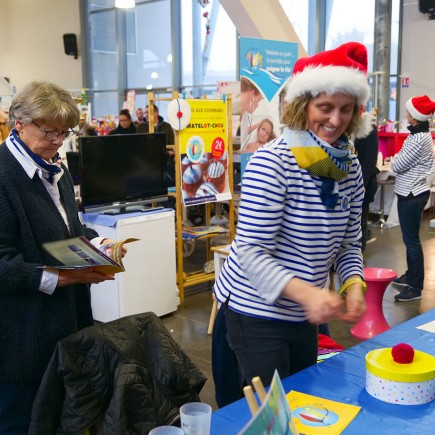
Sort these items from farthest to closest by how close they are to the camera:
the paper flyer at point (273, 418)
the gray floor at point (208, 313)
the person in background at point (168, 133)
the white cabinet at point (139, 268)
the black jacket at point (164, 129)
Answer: the black jacket at point (164, 129) → the person in background at point (168, 133) → the white cabinet at point (139, 268) → the gray floor at point (208, 313) → the paper flyer at point (273, 418)

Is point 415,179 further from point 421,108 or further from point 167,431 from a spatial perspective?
point 167,431

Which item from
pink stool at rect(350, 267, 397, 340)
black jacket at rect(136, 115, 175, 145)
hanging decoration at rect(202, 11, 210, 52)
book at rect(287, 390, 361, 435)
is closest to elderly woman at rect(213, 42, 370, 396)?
book at rect(287, 390, 361, 435)

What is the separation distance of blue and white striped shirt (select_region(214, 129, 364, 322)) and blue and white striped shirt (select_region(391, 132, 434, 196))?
3204 millimetres

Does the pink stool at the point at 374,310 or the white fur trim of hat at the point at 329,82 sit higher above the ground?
the white fur trim of hat at the point at 329,82

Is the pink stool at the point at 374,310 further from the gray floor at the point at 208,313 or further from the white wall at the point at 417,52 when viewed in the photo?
the white wall at the point at 417,52

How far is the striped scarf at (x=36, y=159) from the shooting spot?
5.72 feet

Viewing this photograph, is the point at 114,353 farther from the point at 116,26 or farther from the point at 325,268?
the point at 116,26

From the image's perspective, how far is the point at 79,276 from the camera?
1.84 m

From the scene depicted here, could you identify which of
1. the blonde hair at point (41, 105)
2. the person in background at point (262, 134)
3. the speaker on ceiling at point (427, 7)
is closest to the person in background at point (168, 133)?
the person in background at point (262, 134)

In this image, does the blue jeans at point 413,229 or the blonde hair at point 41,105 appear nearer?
the blonde hair at point 41,105

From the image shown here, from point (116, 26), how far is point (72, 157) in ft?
32.3

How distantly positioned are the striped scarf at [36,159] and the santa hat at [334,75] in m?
0.77

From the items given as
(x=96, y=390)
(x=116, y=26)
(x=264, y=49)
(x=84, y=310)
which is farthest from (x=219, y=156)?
(x=116, y=26)

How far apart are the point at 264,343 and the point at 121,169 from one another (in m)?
2.88
